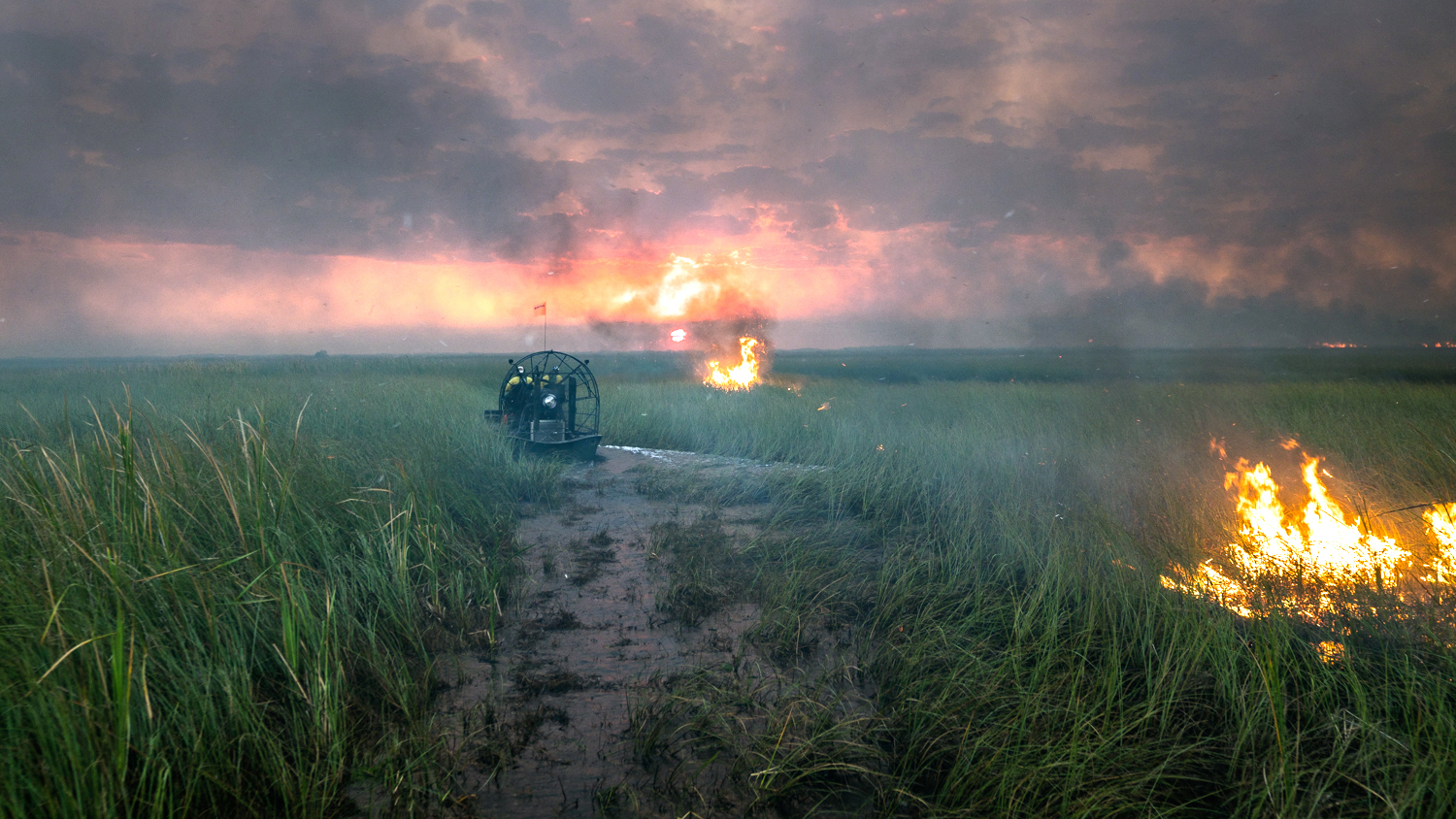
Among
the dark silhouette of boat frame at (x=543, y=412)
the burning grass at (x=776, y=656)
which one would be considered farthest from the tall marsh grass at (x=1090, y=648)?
the dark silhouette of boat frame at (x=543, y=412)

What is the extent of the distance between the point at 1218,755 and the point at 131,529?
17.3ft

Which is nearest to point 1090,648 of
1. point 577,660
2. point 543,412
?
→ point 577,660

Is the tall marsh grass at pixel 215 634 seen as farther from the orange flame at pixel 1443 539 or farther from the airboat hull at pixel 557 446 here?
the orange flame at pixel 1443 539

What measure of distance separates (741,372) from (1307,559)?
2392 centimetres

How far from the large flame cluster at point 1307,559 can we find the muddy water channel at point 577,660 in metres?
3.38

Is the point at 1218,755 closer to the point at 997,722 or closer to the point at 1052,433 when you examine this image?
the point at 997,722

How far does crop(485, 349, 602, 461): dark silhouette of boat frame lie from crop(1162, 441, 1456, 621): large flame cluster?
8053mm

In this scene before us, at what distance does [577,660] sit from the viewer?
397 centimetres

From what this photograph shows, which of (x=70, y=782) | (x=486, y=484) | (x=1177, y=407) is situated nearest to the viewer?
(x=70, y=782)

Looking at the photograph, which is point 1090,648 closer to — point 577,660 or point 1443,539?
point 577,660

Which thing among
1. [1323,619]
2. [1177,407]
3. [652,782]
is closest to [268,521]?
[652,782]

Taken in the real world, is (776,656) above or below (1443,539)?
below

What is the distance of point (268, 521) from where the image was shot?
4.17 m

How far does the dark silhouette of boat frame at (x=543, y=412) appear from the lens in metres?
9.98
